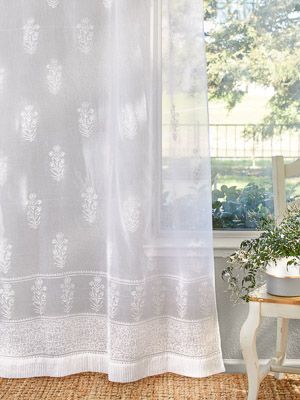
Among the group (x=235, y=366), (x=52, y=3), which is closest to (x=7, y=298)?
(x=235, y=366)

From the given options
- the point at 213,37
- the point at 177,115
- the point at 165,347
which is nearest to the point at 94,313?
the point at 165,347

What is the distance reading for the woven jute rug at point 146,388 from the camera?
301cm

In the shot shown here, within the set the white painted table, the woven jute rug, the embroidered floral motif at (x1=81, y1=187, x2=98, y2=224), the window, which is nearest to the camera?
the white painted table

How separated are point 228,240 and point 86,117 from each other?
0.94m

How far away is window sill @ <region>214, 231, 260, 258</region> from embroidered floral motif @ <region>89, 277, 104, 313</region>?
597mm

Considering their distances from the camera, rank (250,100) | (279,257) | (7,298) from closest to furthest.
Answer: (279,257) < (7,298) < (250,100)

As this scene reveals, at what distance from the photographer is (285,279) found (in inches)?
104

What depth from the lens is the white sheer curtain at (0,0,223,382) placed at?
306cm

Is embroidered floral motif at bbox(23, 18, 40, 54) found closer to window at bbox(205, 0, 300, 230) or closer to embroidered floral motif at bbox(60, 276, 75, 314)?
window at bbox(205, 0, 300, 230)

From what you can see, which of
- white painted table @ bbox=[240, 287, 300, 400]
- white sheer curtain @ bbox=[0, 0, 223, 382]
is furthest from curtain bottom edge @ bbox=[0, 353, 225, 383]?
white painted table @ bbox=[240, 287, 300, 400]

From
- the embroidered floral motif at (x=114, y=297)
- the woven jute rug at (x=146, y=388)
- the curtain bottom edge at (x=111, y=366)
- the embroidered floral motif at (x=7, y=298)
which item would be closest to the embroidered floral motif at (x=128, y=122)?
the embroidered floral motif at (x=114, y=297)

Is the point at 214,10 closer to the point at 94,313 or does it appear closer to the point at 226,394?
the point at 94,313

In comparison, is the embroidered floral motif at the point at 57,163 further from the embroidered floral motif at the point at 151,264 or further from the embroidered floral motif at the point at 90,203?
the embroidered floral motif at the point at 151,264

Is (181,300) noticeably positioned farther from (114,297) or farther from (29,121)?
(29,121)
